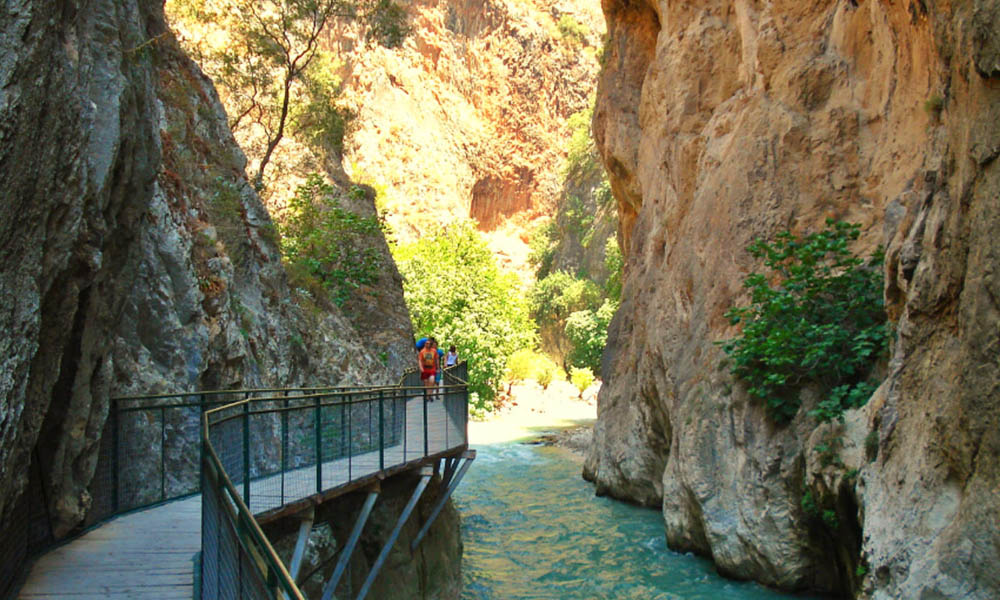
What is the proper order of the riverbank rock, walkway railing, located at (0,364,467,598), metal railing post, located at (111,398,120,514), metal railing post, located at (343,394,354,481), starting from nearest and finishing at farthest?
walkway railing, located at (0,364,467,598) → metal railing post, located at (111,398,120,514) → metal railing post, located at (343,394,354,481) → the riverbank rock

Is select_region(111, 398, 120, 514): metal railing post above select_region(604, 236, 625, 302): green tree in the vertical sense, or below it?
below

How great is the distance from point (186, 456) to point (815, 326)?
861 centimetres

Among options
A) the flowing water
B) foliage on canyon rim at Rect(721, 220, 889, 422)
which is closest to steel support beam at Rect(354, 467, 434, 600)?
the flowing water

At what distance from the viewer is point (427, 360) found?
18859 mm

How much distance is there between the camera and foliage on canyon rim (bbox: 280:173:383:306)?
23203 millimetres

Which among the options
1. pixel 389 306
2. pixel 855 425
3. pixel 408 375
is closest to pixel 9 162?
pixel 855 425

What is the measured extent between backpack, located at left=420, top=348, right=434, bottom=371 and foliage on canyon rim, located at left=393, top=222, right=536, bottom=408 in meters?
16.7

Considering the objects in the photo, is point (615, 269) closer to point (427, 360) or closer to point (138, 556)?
point (427, 360)

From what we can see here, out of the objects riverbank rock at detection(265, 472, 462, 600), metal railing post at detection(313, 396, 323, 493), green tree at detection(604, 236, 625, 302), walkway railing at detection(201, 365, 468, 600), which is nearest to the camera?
walkway railing at detection(201, 365, 468, 600)

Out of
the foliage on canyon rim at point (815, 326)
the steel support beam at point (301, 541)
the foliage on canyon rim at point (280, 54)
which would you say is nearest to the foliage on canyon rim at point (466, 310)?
the foliage on canyon rim at point (280, 54)

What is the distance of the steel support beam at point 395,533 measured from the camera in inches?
408

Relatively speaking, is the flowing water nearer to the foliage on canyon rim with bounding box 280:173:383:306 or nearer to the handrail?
the foliage on canyon rim with bounding box 280:173:383:306

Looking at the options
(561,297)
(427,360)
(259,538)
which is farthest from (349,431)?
(561,297)

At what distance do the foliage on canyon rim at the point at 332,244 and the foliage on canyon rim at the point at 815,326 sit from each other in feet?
43.2
